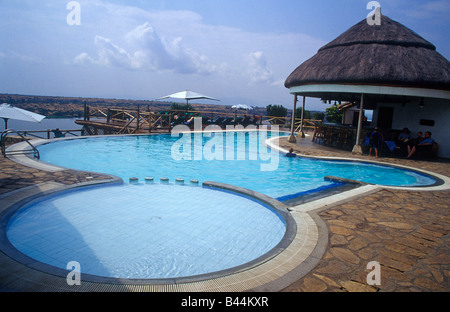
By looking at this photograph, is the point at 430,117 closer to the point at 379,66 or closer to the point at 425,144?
the point at 425,144

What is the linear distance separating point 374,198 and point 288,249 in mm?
3506

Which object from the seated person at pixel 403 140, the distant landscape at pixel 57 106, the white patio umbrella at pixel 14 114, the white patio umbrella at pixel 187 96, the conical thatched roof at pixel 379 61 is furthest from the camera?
the distant landscape at pixel 57 106

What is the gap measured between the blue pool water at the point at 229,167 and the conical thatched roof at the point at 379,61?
364 cm

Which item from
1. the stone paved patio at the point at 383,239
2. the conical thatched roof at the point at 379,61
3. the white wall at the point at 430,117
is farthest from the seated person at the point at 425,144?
the stone paved patio at the point at 383,239

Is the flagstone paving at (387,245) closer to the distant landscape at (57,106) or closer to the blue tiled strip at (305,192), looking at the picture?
the blue tiled strip at (305,192)

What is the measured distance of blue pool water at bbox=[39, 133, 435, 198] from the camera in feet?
28.8

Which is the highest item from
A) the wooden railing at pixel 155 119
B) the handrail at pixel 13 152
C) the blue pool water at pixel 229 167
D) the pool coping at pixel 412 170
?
the wooden railing at pixel 155 119

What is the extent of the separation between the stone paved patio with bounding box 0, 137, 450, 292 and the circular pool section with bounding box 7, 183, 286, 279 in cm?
99

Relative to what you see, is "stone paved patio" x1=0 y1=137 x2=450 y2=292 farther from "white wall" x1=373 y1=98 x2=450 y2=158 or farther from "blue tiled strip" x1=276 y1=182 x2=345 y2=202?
"white wall" x1=373 y1=98 x2=450 y2=158

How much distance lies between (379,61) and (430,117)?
4079mm

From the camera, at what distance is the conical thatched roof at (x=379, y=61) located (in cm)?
1114

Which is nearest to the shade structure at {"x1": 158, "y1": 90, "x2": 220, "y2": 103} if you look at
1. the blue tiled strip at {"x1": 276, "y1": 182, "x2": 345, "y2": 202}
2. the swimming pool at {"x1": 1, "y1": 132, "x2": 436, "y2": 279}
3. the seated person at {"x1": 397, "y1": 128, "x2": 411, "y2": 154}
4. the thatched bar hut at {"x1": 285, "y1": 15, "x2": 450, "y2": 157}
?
the thatched bar hut at {"x1": 285, "y1": 15, "x2": 450, "y2": 157}

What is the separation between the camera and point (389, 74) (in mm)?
11141

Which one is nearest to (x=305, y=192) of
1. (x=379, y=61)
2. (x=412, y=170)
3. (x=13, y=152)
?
(x=412, y=170)
